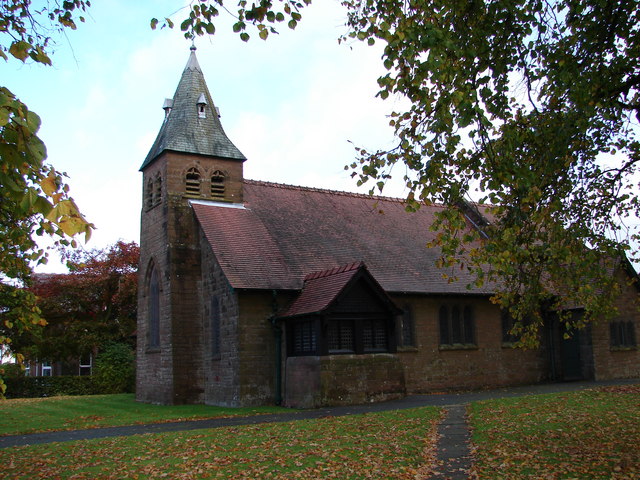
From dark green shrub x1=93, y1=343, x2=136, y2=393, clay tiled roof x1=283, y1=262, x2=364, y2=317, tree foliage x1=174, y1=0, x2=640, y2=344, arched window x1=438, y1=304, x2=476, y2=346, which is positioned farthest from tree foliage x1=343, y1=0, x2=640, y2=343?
dark green shrub x1=93, y1=343, x2=136, y2=393

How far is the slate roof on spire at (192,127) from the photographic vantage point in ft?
83.7

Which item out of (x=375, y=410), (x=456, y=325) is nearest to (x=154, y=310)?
(x=375, y=410)

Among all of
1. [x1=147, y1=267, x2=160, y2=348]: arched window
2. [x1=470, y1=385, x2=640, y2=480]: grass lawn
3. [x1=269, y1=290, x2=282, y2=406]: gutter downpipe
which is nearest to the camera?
[x1=470, y1=385, x2=640, y2=480]: grass lawn

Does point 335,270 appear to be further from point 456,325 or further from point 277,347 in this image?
point 456,325

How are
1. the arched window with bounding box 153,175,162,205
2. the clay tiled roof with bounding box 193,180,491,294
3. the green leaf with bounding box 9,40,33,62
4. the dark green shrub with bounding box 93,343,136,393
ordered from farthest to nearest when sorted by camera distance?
the dark green shrub with bounding box 93,343,136,393, the arched window with bounding box 153,175,162,205, the clay tiled roof with bounding box 193,180,491,294, the green leaf with bounding box 9,40,33,62

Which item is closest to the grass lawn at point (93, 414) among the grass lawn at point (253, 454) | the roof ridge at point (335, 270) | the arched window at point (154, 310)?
the arched window at point (154, 310)

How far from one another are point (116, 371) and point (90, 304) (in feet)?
25.0

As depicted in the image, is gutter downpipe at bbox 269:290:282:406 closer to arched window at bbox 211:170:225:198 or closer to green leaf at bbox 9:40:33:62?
arched window at bbox 211:170:225:198

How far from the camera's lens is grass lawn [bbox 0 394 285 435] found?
56.9 ft

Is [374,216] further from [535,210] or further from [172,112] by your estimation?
[535,210]

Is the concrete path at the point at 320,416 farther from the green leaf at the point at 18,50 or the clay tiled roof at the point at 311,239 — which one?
the green leaf at the point at 18,50

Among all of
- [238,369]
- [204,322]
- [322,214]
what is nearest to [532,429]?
[238,369]

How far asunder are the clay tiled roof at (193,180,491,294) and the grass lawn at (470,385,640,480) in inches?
321

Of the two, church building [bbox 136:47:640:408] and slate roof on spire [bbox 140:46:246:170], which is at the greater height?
slate roof on spire [bbox 140:46:246:170]
